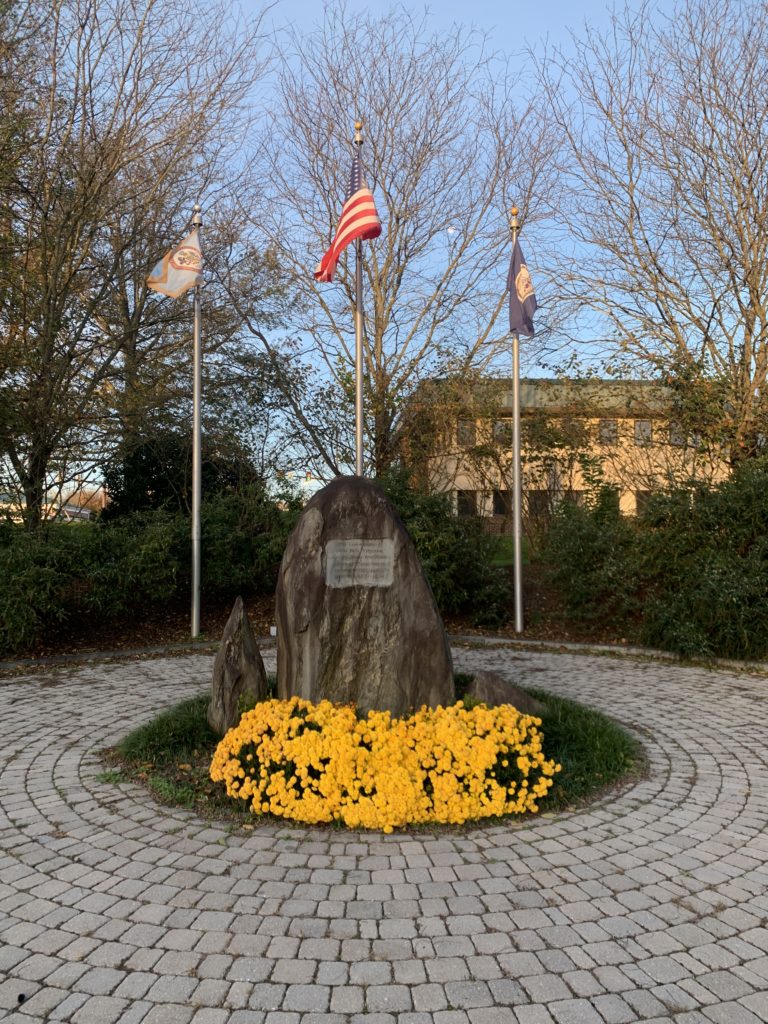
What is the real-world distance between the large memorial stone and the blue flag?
638 cm

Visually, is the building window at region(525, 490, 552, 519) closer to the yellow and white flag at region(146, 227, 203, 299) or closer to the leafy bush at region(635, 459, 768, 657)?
the leafy bush at region(635, 459, 768, 657)

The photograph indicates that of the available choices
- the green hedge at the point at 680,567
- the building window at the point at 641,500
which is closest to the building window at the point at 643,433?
the building window at the point at 641,500

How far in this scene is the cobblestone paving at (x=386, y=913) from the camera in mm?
2549

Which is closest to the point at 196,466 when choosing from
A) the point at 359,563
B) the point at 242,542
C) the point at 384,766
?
the point at 242,542

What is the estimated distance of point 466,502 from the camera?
14180mm

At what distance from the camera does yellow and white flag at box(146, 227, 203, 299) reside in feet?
32.8

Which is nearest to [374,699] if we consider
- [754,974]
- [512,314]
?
[754,974]

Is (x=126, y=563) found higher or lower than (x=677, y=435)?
lower

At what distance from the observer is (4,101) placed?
9.98m

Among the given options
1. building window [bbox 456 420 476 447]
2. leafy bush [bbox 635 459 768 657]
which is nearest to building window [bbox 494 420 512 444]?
building window [bbox 456 420 476 447]

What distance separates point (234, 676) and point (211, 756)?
66cm

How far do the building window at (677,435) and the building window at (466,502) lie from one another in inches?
159

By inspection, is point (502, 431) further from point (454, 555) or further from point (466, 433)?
point (454, 555)

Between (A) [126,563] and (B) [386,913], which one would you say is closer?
(B) [386,913]
